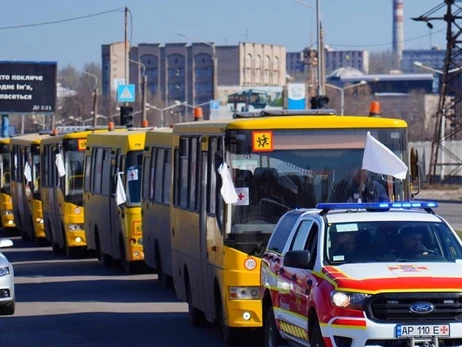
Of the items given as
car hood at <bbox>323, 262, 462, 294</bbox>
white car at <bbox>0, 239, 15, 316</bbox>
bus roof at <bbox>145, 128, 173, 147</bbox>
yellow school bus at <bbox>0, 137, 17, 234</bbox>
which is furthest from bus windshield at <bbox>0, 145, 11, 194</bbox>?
car hood at <bbox>323, 262, 462, 294</bbox>

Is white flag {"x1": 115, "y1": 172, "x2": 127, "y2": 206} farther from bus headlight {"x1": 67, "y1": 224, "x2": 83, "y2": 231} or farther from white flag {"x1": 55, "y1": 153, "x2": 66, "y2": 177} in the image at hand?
white flag {"x1": 55, "y1": 153, "x2": 66, "y2": 177}

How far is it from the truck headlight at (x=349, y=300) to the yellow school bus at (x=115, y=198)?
15.2 m

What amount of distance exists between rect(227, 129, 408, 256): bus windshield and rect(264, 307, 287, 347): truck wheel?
2080 mm

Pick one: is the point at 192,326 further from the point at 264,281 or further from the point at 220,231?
the point at 264,281

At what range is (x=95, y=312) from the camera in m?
19.2

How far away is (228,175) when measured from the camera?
591 inches

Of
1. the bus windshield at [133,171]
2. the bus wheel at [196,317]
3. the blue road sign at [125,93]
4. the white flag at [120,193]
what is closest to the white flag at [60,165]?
the bus windshield at [133,171]

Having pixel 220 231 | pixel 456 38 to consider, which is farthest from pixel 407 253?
pixel 456 38

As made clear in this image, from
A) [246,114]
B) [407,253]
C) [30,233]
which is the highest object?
[246,114]

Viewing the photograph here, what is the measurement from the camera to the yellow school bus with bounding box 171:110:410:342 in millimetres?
14578

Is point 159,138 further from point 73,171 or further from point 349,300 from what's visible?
point 349,300

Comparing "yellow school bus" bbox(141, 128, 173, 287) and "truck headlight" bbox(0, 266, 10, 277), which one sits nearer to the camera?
"truck headlight" bbox(0, 266, 10, 277)

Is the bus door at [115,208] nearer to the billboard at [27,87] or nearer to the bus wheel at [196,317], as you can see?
the bus wheel at [196,317]

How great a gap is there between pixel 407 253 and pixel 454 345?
1142mm
